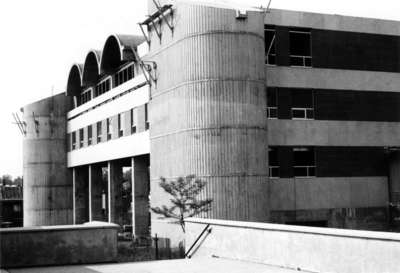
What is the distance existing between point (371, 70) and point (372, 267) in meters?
23.3

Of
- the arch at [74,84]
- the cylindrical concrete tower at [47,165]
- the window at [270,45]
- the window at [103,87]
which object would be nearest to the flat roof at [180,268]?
the window at [270,45]

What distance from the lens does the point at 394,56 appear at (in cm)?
3341

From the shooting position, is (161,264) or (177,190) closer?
(161,264)

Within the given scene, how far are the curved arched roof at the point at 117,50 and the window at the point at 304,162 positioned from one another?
1196 centimetres

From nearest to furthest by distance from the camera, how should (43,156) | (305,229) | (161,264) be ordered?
(305,229) → (161,264) → (43,156)

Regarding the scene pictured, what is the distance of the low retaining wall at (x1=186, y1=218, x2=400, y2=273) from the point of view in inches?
431

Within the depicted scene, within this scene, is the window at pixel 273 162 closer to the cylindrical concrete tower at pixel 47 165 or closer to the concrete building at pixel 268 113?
the concrete building at pixel 268 113

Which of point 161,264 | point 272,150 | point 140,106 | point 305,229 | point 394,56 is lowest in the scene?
point 161,264

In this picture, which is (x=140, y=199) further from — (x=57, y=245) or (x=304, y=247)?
(x=304, y=247)

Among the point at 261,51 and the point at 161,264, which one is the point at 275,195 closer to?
the point at 261,51

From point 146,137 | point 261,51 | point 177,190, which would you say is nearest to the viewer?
point 177,190

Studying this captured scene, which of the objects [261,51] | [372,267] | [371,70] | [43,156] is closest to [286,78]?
[261,51]

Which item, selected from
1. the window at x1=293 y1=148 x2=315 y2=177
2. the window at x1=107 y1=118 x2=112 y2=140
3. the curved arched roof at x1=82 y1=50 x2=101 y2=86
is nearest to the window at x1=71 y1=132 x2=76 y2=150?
the curved arched roof at x1=82 y1=50 x2=101 y2=86

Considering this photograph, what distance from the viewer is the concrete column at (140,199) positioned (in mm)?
36844
